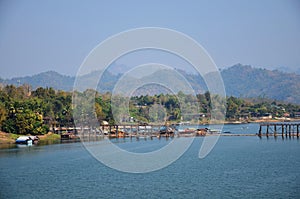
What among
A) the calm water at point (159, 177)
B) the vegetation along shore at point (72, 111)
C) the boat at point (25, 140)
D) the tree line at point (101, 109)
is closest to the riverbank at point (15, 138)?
the vegetation along shore at point (72, 111)

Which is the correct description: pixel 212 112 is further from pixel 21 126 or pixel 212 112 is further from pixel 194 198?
pixel 194 198

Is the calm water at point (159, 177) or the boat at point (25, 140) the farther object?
the boat at point (25, 140)

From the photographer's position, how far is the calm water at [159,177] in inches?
716

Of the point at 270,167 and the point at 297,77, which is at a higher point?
the point at 297,77

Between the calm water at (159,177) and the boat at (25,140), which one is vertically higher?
the boat at (25,140)

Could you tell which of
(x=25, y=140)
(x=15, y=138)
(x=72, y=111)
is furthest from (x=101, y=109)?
(x=25, y=140)

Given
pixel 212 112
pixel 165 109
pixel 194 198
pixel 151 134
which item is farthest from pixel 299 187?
pixel 212 112

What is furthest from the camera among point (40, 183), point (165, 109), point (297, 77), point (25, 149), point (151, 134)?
point (297, 77)

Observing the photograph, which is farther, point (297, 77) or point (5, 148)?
point (297, 77)

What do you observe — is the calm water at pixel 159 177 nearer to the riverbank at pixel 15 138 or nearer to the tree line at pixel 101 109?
the riverbank at pixel 15 138

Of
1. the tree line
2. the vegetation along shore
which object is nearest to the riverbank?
the vegetation along shore

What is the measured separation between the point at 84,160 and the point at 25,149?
7.17m

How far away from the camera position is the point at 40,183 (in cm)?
2017

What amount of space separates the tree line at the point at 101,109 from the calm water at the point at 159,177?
31.4 feet
